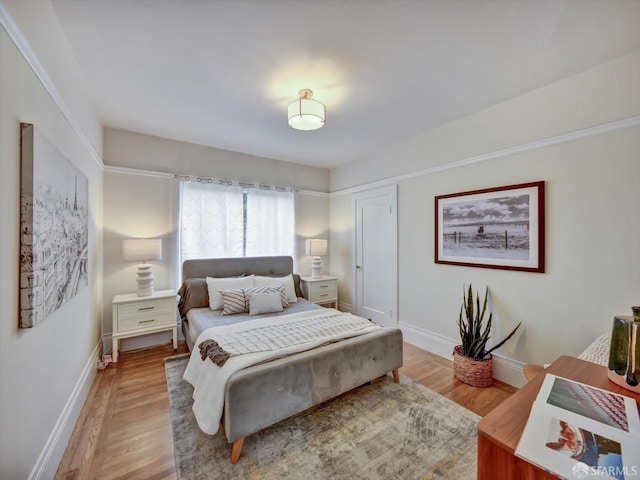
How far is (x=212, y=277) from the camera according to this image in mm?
3498

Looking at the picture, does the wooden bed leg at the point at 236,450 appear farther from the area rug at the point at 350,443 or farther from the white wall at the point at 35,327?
the white wall at the point at 35,327

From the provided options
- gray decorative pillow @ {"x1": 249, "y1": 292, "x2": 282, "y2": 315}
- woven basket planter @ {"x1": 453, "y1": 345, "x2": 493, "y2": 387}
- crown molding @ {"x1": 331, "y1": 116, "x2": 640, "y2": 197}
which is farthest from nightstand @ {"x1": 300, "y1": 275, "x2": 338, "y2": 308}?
woven basket planter @ {"x1": 453, "y1": 345, "x2": 493, "y2": 387}

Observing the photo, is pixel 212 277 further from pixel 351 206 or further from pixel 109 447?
pixel 351 206

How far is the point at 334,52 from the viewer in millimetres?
1838

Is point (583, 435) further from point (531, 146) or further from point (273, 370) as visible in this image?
point (531, 146)

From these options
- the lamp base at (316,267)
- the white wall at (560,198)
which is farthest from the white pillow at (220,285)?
the white wall at (560,198)

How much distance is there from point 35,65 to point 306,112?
155 centimetres

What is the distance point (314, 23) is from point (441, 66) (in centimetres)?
102

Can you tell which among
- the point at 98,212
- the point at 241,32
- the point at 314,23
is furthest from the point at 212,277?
the point at 314,23

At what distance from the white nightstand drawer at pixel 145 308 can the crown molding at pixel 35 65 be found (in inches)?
66.5

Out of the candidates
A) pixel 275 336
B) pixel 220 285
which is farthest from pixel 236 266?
pixel 275 336

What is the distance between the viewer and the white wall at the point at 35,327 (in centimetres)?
110

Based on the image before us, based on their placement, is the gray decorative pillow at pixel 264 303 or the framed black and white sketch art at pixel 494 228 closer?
the framed black and white sketch art at pixel 494 228

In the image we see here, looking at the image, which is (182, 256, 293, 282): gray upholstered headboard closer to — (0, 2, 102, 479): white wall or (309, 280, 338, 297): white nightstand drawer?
(309, 280, 338, 297): white nightstand drawer
